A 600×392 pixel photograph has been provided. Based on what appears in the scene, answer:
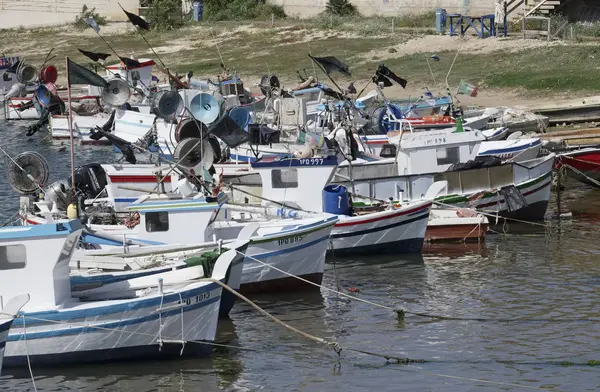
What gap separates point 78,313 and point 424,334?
6648 millimetres

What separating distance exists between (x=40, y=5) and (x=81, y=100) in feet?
129

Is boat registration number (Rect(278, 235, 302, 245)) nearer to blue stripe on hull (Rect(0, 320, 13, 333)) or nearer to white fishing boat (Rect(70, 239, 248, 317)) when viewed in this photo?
white fishing boat (Rect(70, 239, 248, 317))

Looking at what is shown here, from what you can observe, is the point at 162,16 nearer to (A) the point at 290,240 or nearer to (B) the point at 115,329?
(A) the point at 290,240

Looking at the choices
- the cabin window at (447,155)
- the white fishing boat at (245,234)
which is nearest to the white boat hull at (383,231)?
the white fishing boat at (245,234)

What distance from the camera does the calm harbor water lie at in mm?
20359

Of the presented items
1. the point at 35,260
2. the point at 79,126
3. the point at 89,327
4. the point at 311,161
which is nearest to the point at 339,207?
the point at 311,161

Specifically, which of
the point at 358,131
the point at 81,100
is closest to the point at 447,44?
the point at 81,100

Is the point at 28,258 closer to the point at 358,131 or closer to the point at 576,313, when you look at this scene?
the point at 576,313

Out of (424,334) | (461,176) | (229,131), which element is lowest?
(424,334)

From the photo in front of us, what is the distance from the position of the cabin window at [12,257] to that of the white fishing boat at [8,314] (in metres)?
1.56

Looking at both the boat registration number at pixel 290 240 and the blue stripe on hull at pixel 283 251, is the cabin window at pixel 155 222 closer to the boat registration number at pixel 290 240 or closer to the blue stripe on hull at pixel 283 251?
the blue stripe on hull at pixel 283 251

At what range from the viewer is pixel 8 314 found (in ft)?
60.4

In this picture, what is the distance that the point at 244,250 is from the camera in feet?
76.1

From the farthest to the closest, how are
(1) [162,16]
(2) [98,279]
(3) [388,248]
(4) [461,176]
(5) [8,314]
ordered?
(1) [162,16]
(4) [461,176]
(3) [388,248]
(2) [98,279]
(5) [8,314]
